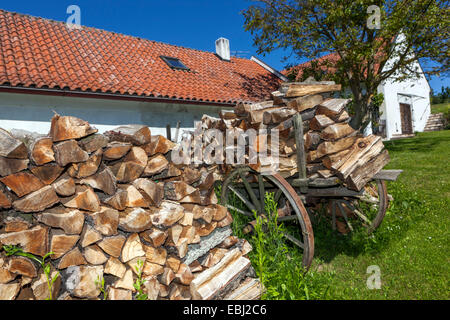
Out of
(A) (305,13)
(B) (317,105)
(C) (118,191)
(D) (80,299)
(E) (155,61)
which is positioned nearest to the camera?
(D) (80,299)

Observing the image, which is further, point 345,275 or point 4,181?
point 345,275

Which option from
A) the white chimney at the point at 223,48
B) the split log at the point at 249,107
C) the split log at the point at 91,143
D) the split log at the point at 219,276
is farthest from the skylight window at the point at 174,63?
the split log at the point at 219,276

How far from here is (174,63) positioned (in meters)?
10.1

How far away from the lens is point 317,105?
3.33 meters

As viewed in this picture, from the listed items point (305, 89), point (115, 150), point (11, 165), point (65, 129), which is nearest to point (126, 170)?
point (115, 150)

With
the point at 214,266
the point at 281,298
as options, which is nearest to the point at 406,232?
the point at 281,298

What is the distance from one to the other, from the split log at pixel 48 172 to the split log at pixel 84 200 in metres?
0.18

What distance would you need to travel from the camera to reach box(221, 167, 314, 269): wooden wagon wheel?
281 cm

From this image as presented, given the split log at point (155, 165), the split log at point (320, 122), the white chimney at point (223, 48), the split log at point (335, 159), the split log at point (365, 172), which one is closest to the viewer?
the split log at point (155, 165)

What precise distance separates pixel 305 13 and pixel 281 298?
26.5ft

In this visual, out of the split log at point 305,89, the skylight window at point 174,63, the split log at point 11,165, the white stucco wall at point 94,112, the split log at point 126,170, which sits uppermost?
the skylight window at point 174,63

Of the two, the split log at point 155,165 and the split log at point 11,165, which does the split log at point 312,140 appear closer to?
the split log at point 155,165

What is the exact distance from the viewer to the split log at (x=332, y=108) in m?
3.12
